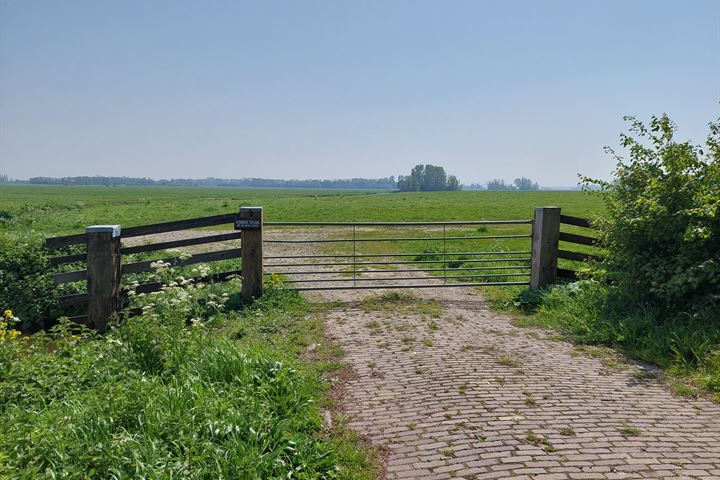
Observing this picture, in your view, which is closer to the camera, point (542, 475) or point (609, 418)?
point (542, 475)

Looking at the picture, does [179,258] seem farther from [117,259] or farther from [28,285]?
[28,285]

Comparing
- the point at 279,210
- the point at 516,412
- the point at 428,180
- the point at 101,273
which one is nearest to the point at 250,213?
the point at 101,273

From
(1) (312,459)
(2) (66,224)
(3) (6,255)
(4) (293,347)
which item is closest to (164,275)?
(4) (293,347)

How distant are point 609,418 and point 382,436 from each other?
2.14 meters

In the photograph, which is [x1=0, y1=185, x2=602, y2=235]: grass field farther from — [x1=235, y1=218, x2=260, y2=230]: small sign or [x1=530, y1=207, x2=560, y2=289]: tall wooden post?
[x1=235, y1=218, x2=260, y2=230]: small sign

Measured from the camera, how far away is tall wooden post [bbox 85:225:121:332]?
7.81 metres

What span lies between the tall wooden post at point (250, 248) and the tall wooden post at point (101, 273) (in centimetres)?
205

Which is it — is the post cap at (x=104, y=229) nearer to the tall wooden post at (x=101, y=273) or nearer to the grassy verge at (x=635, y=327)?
the tall wooden post at (x=101, y=273)

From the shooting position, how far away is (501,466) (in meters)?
3.72

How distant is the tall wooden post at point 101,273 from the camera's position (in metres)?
7.81

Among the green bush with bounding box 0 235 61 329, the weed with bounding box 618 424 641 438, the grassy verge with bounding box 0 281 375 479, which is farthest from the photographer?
the green bush with bounding box 0 235 61 329

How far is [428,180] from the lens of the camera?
172 metres

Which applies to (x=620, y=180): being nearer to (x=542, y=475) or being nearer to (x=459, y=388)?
(x=459, y=388)

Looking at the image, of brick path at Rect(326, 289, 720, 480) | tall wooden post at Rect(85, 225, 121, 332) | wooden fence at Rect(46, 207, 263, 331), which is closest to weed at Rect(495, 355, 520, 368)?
brick path at Rect(326, 289, 720, 480)
